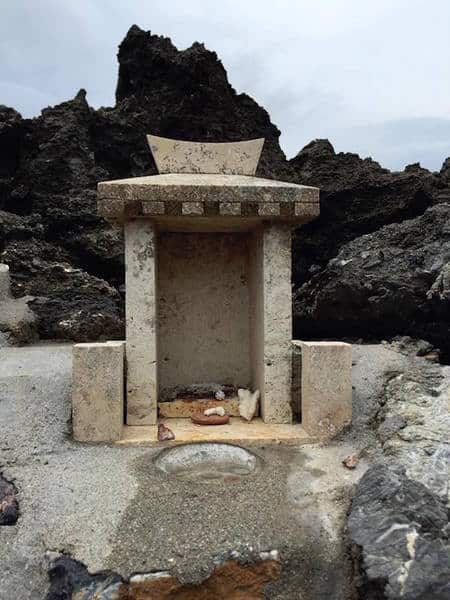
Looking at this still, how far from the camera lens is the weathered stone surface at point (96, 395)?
441 centimetres

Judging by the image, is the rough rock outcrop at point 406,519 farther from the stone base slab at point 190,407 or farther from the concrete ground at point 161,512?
the stone base slab at point 190,407

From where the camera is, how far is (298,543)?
3.15 m

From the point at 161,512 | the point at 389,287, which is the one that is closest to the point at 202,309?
the point at 161,512

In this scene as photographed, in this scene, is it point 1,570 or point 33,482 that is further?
point 33,482

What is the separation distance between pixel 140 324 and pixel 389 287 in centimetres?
416

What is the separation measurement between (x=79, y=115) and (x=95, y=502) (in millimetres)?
12195

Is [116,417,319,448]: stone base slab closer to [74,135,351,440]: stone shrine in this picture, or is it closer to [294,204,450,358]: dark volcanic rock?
[74,135,351,440]: stone shrine

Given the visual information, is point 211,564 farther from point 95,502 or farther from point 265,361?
point 265,361

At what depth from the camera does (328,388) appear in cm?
461

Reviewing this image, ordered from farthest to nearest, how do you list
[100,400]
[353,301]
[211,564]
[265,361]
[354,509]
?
[353,301], [265,361], [100,400], [354,509], [211,564]

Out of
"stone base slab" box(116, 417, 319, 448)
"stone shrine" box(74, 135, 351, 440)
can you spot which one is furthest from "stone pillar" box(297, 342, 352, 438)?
"stone base slab" box(116, 417, 319, 448)

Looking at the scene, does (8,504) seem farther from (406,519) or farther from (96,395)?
(406,519)

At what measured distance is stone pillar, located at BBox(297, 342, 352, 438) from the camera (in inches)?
181

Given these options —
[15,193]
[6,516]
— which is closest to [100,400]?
[6,516]
